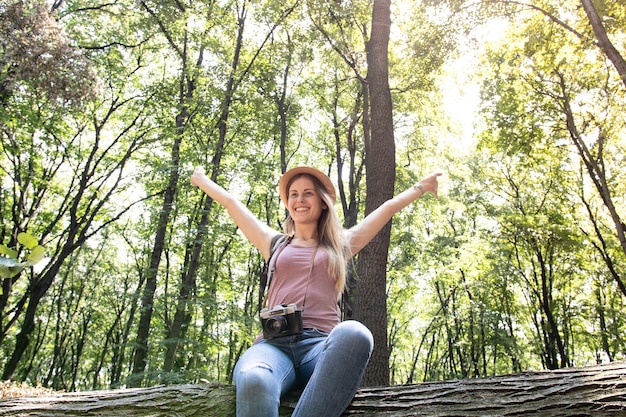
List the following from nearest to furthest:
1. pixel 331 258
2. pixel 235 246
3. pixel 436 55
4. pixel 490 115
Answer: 1. pixel 331 258
2. pixel 436 55
3. pixel 490 115
4. pixel 235 246

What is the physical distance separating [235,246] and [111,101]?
25.1ft

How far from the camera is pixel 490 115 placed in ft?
46.0

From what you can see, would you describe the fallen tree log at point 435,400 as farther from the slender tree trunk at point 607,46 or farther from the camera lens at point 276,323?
the slender tree trunk at point 607,46

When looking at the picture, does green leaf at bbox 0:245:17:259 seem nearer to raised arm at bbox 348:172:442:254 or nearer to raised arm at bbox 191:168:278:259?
raised arm at bbox 191:168:278:259

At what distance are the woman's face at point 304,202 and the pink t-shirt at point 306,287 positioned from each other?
269mm

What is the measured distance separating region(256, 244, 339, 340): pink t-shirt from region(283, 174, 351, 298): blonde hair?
0.15ft

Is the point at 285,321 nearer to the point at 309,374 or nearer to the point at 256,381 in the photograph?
the point at 309,374

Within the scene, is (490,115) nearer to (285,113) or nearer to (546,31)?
(546,31)

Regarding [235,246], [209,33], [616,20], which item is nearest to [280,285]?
[616,20]

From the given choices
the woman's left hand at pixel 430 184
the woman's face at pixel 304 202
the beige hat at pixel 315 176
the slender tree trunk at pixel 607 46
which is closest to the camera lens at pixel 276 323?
the woman's face at pixel 304 202

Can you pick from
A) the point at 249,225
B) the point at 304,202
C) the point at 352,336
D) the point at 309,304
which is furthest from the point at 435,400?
the point at 249,225

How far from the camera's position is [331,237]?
2.97m

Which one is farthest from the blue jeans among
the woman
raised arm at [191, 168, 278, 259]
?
raised arm at [191, 168, 278, 259]

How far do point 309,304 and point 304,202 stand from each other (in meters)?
0.77
